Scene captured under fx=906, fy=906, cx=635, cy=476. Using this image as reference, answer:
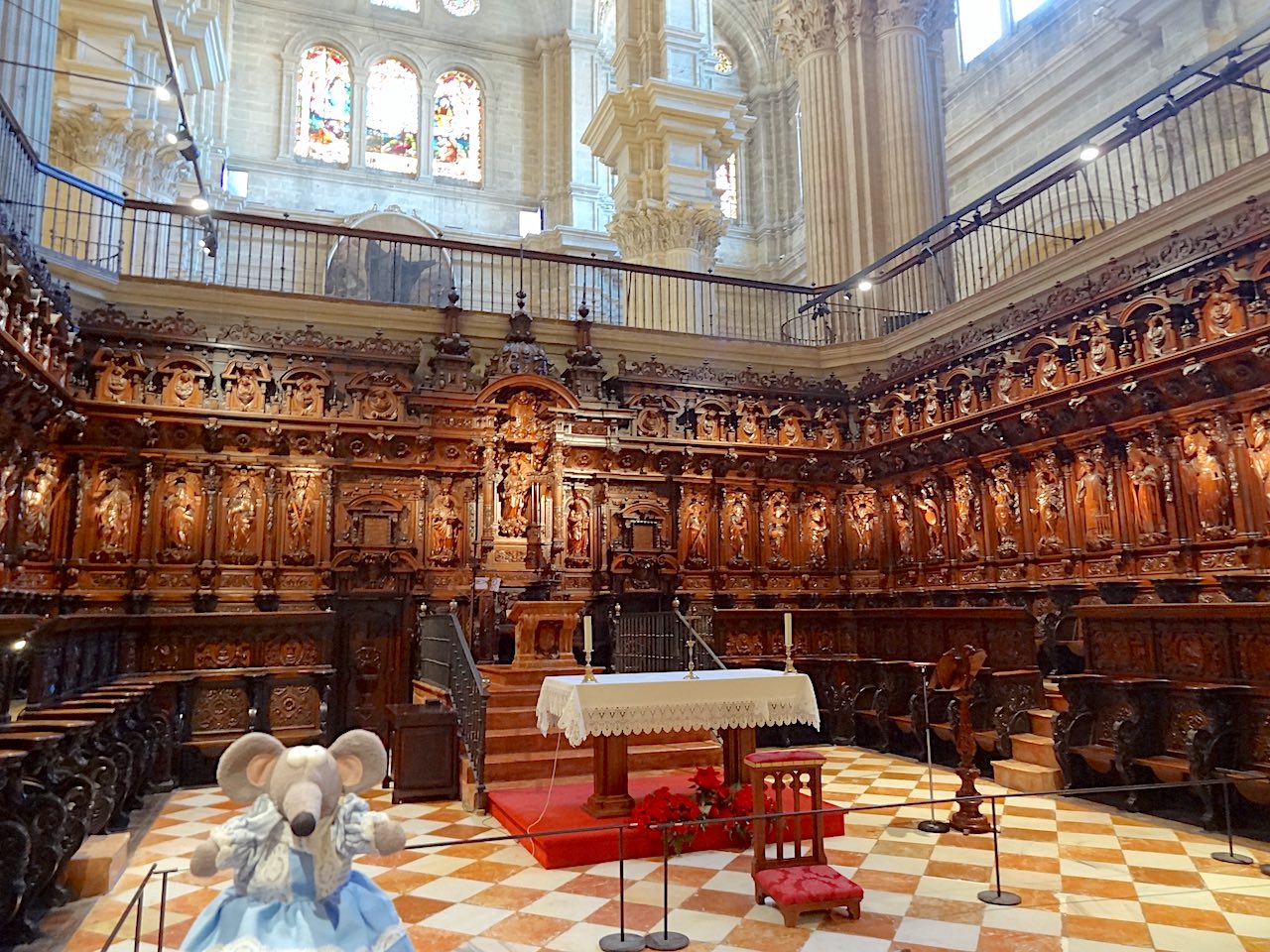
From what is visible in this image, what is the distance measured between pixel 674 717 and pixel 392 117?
69.7 feet

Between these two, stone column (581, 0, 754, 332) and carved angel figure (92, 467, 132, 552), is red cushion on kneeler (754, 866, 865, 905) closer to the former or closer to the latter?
carved angel figure (92, 467, 132, 552)

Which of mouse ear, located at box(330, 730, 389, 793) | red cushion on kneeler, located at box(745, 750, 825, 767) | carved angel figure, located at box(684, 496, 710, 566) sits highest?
carved angel figure, located at box(684, 496, 710, 566)

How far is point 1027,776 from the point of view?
23.9 feet

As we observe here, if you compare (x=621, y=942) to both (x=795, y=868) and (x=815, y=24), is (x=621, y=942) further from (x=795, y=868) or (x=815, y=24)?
(x=815, y=24)

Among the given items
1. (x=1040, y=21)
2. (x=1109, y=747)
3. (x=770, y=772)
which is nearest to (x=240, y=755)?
(x=770, y=772)

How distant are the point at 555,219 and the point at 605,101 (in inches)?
270

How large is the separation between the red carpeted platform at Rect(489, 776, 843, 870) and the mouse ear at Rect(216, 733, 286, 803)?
112 inches

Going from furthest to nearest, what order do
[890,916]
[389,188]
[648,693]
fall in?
[389,188] < [648,693] < [890,916]

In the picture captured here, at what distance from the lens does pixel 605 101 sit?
16422mm

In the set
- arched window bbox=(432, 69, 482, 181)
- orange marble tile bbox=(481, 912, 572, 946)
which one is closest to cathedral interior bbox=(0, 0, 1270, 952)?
orange marble tile bbox=(481, 912, 572, 946)

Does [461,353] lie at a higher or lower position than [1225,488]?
higher

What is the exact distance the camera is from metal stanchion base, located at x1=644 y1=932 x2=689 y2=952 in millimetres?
4109

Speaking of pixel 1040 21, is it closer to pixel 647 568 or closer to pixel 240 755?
pixel 647 568

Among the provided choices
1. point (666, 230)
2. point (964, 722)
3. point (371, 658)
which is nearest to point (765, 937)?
point (964, 722)
